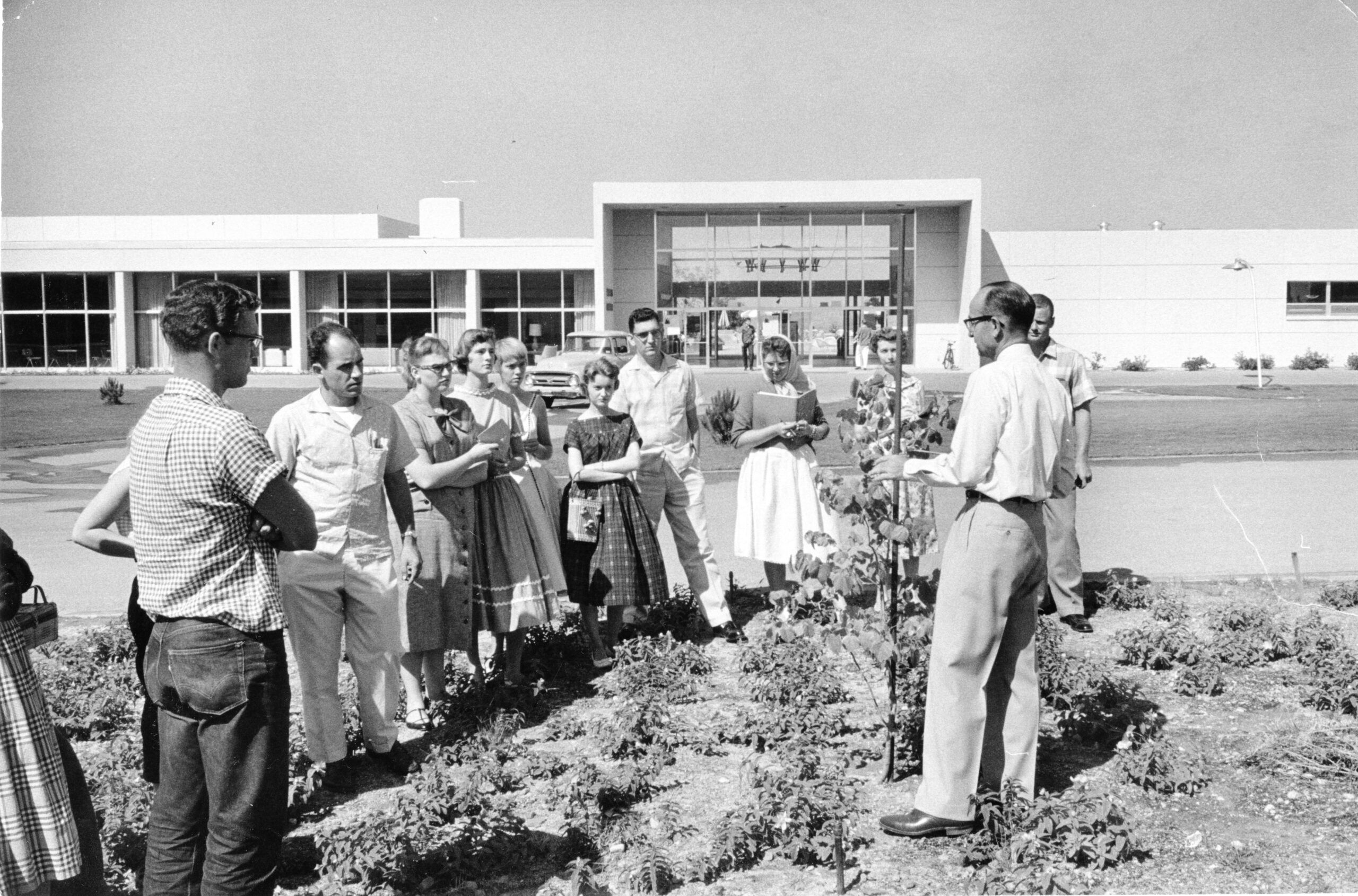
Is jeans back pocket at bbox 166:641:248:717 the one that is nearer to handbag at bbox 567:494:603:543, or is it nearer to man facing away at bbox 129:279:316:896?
man facing away at bbox 129:279:316:896

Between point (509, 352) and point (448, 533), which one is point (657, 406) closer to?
point (509, 352)

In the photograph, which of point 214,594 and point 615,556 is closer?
point 214,594

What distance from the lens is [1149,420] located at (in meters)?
22.9

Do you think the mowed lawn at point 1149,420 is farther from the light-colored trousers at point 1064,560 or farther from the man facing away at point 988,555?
the man facing away at point 988,555

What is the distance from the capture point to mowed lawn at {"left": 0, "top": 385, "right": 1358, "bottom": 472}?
56.7 feet

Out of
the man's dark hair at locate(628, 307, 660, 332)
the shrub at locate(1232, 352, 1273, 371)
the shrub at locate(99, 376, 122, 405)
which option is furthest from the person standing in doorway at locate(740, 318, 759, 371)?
the man's dark hair at locate(628, 307, 660, 332)

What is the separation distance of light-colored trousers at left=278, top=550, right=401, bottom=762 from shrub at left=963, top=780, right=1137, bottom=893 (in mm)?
2406

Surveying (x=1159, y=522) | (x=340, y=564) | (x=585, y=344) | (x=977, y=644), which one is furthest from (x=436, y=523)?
(x=585, y=344)

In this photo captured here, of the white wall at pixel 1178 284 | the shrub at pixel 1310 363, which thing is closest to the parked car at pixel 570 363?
the white wall at pixel 1178 284

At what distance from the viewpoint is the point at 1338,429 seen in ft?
66.0

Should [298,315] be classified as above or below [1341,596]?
above

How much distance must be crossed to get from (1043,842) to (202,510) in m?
2.80

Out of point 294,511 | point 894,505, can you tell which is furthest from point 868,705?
point 294,511

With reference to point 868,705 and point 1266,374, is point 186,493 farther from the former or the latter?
point 1266,374
